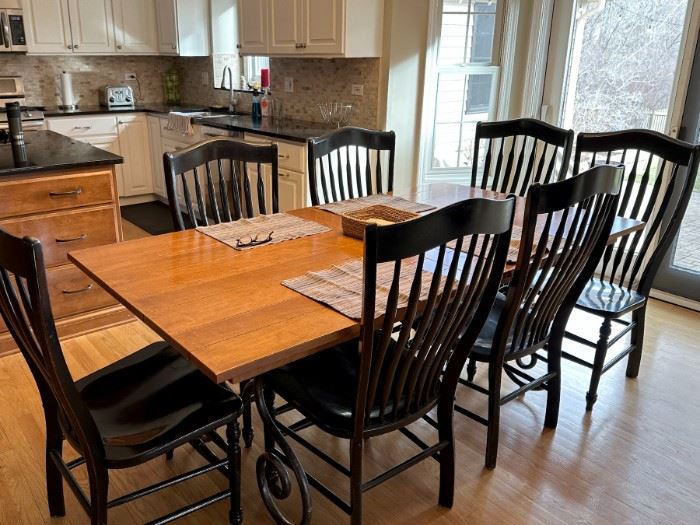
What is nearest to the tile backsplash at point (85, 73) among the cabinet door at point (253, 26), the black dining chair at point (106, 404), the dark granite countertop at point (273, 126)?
the dark granite countertop at point (273, 126)

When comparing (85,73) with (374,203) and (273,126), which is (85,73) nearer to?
(273,126)

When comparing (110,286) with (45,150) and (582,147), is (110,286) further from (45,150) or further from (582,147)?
(582,147)

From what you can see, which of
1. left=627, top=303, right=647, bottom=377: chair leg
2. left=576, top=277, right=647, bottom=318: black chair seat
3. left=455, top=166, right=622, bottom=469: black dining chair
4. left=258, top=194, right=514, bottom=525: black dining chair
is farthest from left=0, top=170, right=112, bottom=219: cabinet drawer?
left=627, top=303, right=647, bottom=377: chair leg

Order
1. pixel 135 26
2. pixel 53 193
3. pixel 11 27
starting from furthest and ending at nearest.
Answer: pixel 135 26
pixel 11 27
pixel 53 193

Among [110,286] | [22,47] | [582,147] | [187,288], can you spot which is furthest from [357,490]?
[22,47]

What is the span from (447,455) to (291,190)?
2336 millimetres

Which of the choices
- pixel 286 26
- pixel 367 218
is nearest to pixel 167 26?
pixel 286 26

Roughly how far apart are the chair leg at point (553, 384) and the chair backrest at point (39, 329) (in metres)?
1.60

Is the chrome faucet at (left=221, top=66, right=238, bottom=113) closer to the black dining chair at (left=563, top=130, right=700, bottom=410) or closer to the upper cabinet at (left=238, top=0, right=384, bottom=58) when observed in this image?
the upper cabinet at (left=238, top=0, right=384, bottom=58)

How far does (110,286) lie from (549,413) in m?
1.70

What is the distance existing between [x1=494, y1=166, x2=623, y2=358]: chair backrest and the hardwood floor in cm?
45

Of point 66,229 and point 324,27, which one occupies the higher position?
point 324,27

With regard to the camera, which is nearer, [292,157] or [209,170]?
[209,170]

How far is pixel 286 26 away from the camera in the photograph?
Answer: 396 cm
